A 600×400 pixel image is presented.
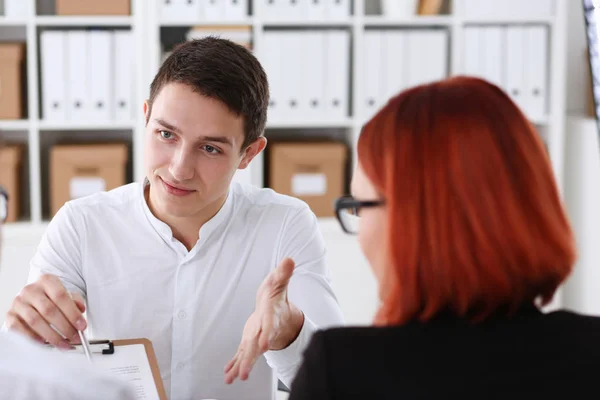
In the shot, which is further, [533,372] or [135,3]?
[135,3]

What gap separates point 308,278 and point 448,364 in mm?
774

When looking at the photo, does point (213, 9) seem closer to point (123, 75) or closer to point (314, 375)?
point (123, 75)

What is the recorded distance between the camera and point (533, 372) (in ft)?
2.92

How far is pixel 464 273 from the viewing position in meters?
0.93

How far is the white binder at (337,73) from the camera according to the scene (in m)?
3.17

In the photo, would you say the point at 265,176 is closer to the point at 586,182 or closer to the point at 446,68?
the point at 446,68

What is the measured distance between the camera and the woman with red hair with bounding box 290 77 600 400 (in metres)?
0.89

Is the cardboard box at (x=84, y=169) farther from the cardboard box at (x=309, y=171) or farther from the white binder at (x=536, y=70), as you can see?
the white binder at (x=536, y=70)

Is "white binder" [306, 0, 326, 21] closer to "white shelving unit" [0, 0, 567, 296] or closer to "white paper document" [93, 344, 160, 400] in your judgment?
"white shelving unit" [0, 0, 567, 296]

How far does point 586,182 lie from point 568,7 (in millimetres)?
830

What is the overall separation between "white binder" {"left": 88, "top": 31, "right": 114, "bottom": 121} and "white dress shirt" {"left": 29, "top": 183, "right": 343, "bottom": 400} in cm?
148

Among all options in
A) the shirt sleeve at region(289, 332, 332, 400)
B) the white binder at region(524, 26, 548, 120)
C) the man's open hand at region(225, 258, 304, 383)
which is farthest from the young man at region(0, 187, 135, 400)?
the white binder at region(524, 26, 548, 120)

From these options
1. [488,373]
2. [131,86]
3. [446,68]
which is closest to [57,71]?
[131,86]

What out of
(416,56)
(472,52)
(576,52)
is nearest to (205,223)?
(416,56)
